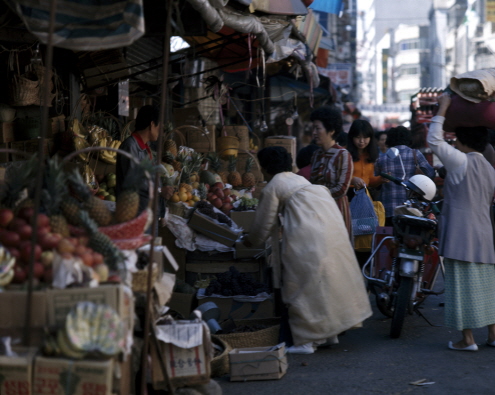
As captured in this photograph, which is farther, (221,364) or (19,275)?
(221,364)

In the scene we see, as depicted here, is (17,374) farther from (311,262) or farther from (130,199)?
(311,262)

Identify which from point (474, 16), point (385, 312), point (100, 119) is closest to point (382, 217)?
point (385, 312)

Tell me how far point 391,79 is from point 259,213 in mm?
137852

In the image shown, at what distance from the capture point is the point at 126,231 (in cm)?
381

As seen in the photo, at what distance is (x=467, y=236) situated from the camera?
5492mm

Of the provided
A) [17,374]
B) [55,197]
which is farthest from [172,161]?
[17,374]

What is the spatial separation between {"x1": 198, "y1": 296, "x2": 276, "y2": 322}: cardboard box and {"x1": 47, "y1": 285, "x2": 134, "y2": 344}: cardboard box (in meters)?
2.99

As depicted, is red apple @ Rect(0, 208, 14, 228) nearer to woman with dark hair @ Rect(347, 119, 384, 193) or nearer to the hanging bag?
the hanging bag

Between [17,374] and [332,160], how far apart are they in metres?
3.68

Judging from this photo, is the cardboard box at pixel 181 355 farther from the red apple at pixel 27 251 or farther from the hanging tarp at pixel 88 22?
the hanging tarp at pixel 88 22

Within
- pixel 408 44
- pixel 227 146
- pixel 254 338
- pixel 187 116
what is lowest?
pixel 254 338

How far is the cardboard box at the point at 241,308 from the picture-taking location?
6.30m

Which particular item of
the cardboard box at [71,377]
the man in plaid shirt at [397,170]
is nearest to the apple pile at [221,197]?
the man in plaid shirt at [397,170]

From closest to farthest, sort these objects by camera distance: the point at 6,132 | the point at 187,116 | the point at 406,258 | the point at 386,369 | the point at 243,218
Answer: the point at 386,369 → the point at 406,258 → the point at 6,132 → the point at 243,218 → the point at 187,116
